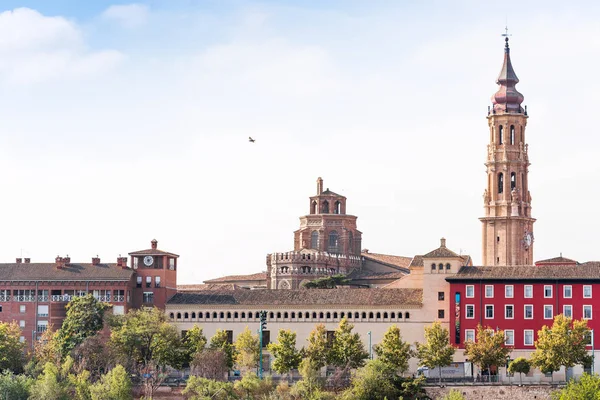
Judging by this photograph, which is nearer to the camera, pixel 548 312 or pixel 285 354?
pixel 285 354

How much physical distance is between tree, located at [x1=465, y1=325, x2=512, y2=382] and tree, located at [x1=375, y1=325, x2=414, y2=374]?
15.8 ft

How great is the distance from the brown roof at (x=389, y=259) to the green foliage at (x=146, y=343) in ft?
147

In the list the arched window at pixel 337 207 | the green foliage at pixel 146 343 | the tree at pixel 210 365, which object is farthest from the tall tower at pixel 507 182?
the tree at pixel 210 365

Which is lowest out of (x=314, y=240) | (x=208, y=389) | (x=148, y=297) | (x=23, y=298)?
(x=208, y=389)

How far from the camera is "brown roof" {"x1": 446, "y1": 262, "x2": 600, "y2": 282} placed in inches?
4783

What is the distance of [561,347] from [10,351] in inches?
1661

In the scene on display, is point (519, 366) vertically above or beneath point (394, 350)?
beneath

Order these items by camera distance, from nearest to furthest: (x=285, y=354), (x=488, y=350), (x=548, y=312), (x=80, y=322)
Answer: (x=488, y=350), (x=285, y=354), (x=548, y=312), (x=80, y=322)

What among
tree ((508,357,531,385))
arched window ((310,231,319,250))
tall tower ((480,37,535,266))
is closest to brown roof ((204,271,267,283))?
arched window ((310,231,319,250))

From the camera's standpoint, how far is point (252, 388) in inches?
4257

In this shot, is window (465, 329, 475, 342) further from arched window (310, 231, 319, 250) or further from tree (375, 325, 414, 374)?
arched window (310, 231, 319, 250)

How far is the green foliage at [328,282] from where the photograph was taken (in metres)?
146

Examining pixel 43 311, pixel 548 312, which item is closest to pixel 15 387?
Result: pixel 43 311

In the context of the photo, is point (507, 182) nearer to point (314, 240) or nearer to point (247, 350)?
point (314, 240)
